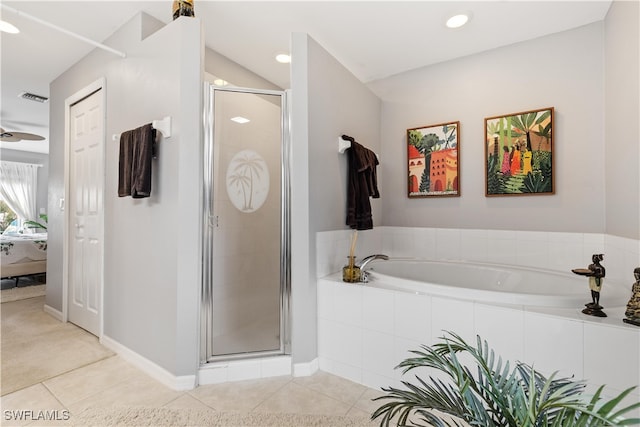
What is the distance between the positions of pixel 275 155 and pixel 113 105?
1388 mm

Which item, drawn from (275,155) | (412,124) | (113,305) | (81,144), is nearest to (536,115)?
(412,124)

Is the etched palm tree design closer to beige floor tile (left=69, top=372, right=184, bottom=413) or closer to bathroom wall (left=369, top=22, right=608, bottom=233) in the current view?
beige floor tile (left=69, top=372, right=184, bottom=413)

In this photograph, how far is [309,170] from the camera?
2094mm

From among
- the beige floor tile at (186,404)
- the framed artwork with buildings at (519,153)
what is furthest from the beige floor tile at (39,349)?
the framed artwork with buildings at (519,153)

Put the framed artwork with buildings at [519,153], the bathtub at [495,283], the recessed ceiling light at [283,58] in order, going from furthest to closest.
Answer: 1. the recessed ceiling light at [283,58]
2. the framed artwork with buildings at [519,153]
3. the bathtub at [495,283]

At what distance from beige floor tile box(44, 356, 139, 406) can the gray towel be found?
1148 mm

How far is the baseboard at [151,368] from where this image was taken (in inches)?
73.1

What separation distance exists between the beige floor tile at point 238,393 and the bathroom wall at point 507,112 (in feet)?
6.17

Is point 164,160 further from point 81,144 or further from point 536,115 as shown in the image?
point 536,115

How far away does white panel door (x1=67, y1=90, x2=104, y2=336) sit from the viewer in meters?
2.55

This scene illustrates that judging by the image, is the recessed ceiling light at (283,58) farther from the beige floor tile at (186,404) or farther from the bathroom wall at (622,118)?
the beige floor tile at (186,404)

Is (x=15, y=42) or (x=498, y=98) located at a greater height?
(x=15, y=42)

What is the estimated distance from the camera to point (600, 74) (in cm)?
225

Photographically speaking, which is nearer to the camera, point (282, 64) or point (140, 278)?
point (140, 278)
